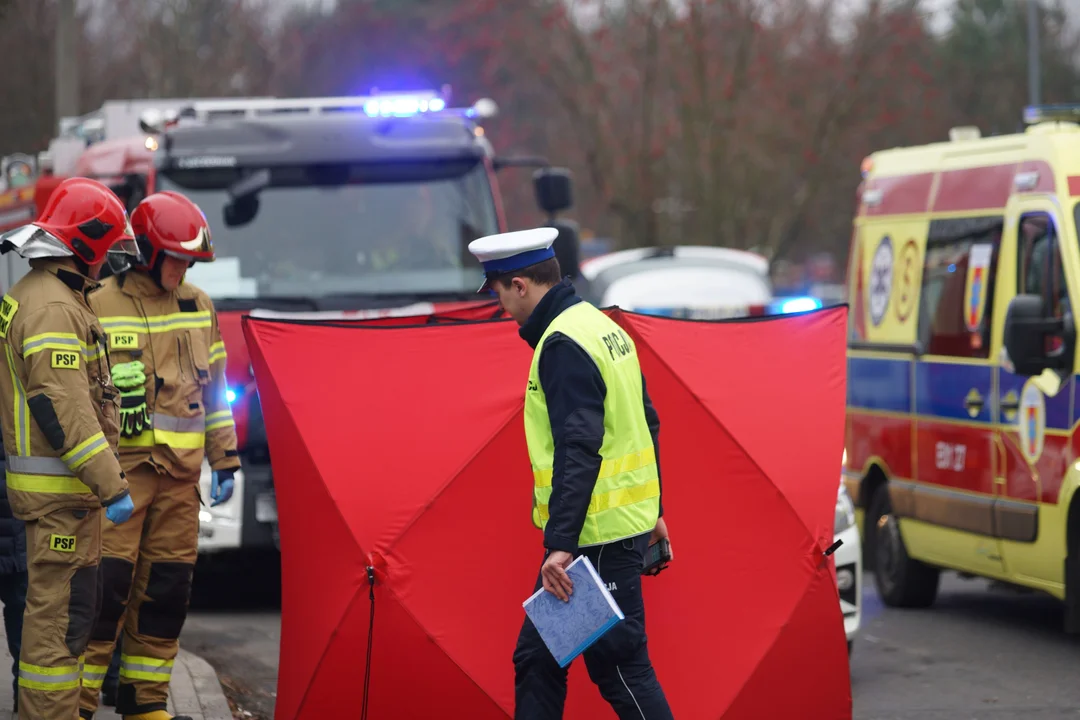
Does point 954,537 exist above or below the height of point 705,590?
below

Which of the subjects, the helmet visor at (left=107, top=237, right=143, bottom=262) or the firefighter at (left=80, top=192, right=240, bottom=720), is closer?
the helmet visor at (left=107, top=237, right=143, bottom=262)

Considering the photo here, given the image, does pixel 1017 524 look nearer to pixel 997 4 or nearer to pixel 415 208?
pixel 415 208

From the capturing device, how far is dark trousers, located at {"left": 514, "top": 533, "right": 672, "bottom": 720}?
5.05 m

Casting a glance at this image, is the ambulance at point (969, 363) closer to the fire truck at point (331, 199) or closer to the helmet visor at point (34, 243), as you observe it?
the fire truck at point (331, 199)

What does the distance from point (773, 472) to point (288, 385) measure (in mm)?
1673

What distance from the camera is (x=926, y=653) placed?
9.12 m

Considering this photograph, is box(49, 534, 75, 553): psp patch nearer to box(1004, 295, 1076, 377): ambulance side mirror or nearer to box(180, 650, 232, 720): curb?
box(180, 650, 232, 720): curb

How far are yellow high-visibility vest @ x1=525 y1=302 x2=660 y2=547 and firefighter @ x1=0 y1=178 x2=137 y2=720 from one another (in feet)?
4.64

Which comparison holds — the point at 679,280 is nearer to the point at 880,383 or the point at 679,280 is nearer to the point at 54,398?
the point at 880,383

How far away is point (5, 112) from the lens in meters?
32.9

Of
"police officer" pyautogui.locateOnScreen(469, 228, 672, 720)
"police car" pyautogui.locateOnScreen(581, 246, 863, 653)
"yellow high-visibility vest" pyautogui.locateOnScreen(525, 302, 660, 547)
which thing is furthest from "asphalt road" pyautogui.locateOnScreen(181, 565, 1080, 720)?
"police car" pyautogui.locateOnScreen(581, 246, 863, 653)

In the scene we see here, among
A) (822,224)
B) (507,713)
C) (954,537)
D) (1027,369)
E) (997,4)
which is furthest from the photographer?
(997,4)

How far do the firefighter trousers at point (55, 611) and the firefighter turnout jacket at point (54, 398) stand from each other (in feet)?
0.24

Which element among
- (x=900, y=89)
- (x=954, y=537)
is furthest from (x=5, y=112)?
(x=954, y=537)
